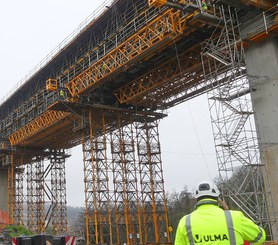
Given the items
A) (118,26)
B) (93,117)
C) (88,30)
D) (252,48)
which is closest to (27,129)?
(93,117)

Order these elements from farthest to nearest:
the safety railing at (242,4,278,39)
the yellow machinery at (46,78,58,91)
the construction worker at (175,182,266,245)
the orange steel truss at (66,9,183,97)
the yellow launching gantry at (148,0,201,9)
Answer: the yellow machinery at (46,78,58,91)
the orange steel truss at (66,9,183,97)
the yellow launching gantry at (148,0,201,9)
the safety railing at (242,4,278,39)
the construction worker at (175,182,266,245)

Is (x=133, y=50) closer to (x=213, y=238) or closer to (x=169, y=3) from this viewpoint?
(x=169, y=3)

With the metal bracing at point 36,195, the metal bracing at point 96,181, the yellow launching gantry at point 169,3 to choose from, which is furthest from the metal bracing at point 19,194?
the yellow launching gantry at point 169,3

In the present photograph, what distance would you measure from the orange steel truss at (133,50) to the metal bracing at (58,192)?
1775 cm

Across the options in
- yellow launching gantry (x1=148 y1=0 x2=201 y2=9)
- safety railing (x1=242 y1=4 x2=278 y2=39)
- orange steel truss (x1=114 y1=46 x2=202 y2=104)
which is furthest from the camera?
orange steel truss (x1=114 y1=46 x2=202 y2=104)

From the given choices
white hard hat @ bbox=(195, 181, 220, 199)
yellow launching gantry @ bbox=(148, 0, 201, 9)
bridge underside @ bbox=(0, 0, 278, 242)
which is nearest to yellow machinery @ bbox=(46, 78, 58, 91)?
bridge underside @ bbox=(0, 0, 278, 242)

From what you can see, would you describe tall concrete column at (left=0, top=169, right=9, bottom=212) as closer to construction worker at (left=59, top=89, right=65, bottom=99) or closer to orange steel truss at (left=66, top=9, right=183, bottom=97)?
construction worker at (left=59, top=89, right=65, bottom=99)

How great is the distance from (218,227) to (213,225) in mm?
47

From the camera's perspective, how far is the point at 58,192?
46562 mm

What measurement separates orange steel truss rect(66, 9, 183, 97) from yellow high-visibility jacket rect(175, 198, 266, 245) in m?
18.3

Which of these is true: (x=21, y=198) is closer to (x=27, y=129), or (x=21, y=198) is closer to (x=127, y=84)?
(x=27, y=129)

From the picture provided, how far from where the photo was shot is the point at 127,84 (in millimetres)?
29906

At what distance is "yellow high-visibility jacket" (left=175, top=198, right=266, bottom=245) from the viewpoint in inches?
144

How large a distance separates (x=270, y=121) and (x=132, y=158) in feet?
53.1
